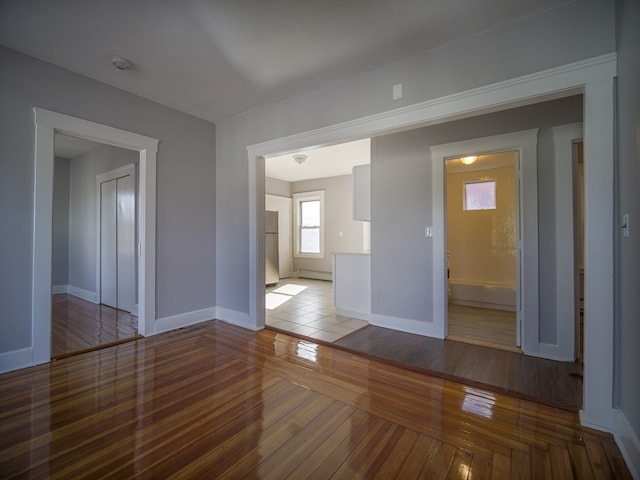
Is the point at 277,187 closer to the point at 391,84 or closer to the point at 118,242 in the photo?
the point at 118,242

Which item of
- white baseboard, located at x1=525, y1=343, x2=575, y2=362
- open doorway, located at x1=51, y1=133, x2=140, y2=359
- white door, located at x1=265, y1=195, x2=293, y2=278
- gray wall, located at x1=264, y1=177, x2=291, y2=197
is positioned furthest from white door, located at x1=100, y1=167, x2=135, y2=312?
white baseboard, located at x1=525, y1=343, x2=575, y2=362

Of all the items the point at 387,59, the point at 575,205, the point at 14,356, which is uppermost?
the point at 387,59

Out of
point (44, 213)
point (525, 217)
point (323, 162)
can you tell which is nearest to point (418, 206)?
point (525, 217)

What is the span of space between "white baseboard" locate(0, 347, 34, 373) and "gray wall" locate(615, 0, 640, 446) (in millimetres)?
4194

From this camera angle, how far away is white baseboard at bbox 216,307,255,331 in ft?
12.2

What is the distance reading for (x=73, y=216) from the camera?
577 cm

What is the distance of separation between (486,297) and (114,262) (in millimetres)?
5857

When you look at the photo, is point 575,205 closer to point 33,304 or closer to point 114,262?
point 33,304

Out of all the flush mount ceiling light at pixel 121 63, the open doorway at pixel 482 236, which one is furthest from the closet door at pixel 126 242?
the open doorway at pixel 482 236

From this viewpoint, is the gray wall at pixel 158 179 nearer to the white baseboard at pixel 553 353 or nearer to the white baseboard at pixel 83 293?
→ the white baseboard at pixel 83 293

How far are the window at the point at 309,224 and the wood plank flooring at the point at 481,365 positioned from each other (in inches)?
187

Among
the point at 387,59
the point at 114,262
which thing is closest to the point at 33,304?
the point at 114,262

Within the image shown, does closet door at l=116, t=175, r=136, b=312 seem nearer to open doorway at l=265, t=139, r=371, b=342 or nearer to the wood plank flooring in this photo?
open doorway at l=265, t=139, r=371, b=342

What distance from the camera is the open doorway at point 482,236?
15.5 ft
